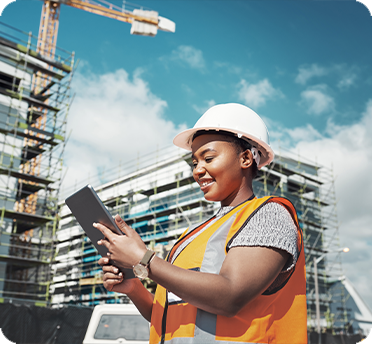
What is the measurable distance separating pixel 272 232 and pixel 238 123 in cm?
57

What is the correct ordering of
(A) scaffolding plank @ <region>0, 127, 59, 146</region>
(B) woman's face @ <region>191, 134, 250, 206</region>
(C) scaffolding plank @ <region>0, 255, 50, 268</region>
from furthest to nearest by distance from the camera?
(A) scaffolding plank @ <region>0, 127, 59, 146</region> → (C) scaffolding plank @ <region>0, 255, 50, 268</region> → (B) woman's face @ <region>191, 134, 250, 206</region>

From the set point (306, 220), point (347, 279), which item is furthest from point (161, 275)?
point (347, 279)

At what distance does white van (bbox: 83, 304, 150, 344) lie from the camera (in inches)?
224

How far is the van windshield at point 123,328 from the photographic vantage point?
5723 mm

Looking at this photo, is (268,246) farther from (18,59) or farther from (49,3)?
(49,3)

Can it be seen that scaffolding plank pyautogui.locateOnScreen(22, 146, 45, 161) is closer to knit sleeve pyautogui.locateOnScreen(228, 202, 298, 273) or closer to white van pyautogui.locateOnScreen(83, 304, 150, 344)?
white van pyautogui.locateOnScreen(83, 304, 150, 344)

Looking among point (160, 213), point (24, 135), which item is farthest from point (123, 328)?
point (160, 213)

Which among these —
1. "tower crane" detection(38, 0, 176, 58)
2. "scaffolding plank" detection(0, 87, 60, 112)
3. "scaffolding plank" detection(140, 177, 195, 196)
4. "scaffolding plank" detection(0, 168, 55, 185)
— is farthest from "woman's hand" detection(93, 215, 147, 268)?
"tower crane" detection(38, 0, 176, 58)

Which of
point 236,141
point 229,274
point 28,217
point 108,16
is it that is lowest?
point 229,274

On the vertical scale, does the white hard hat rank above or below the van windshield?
above

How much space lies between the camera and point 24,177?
20.9 meters

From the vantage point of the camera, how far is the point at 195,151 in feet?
5.33

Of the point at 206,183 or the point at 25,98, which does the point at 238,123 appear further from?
the point at 25,98

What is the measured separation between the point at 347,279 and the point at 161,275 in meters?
31.6
